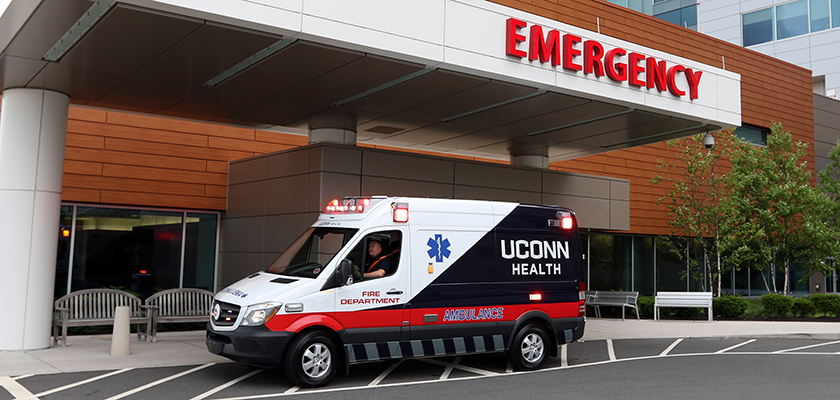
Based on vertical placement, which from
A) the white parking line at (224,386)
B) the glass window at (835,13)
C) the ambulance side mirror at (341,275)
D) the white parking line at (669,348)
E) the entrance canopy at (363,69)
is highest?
the glass window at (835,13)

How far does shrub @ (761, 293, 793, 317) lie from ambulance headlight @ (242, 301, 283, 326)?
1622cm

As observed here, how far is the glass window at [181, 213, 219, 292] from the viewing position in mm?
15305

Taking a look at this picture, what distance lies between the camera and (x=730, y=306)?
63.0 feet

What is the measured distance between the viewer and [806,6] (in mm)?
35219

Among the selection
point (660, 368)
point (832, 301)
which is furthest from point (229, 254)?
point (832, 301)

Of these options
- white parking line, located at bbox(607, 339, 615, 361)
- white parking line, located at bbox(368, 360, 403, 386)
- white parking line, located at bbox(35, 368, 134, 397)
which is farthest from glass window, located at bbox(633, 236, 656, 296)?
white parking line, located at bbox(35, 368, 134, 397)

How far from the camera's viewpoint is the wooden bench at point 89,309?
37.7ft

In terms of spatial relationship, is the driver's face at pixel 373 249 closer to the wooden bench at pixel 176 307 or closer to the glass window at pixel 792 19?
the wooden bench at pixel 176 307

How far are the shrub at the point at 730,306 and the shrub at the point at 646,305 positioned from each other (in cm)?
176

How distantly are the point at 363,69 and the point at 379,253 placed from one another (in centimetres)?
288

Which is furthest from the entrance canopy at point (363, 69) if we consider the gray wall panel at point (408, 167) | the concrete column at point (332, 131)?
the gray wall panel at point (408, 167)

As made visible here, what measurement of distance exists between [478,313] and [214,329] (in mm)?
3556

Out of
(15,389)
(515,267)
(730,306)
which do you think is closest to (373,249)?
(515,267)

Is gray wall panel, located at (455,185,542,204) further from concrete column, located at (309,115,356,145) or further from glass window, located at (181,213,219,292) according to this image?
glass window, located at (181,213,219,292)
